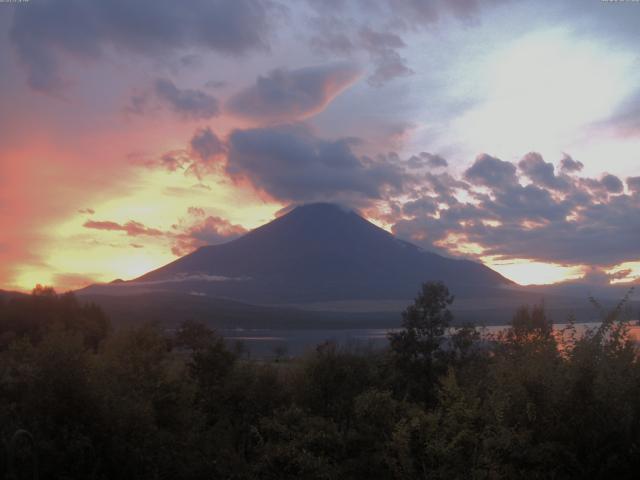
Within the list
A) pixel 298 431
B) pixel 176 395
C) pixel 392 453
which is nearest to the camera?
pixel 392 453

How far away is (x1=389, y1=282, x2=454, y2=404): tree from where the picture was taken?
30.4m

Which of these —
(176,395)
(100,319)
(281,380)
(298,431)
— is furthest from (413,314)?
(100,319)

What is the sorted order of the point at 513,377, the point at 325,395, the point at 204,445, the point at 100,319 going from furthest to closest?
the point at 100,319 < the point at 325,395 < the point at 204,445 < the point at 513,377

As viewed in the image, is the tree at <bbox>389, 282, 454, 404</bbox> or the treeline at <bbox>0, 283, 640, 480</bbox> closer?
the treeline at <bbox>0, 283, 640, 480</bbox>

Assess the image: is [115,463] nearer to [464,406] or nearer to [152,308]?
[464,406]

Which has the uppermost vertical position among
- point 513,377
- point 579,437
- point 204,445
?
point 513,377

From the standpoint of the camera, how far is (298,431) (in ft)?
53.9

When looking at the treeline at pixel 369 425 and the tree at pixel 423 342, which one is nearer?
the treeline at pixel 369 425

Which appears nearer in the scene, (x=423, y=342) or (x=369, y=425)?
(x=369, y=425)

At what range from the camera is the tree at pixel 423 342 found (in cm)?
3039

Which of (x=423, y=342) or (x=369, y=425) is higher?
(x=423, y=342)

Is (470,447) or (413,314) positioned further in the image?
(413,314)

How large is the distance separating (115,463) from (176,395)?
Answer: 6531 millimetres

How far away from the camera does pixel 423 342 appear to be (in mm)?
32156
